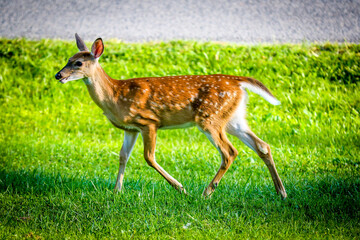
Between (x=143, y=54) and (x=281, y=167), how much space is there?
3848mm

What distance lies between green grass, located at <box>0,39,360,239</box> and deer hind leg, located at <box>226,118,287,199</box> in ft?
0.50

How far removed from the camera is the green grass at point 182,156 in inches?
174

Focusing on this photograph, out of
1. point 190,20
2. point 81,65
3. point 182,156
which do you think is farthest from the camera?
point 190,20

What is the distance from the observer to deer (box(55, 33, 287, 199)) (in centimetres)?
500

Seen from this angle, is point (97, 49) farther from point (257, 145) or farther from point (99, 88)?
point (257, 145)

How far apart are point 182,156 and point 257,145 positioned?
1.99m

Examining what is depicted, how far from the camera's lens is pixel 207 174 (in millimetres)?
6336

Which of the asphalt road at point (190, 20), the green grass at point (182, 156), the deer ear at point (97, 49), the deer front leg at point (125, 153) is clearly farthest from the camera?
the asphalt road at point (190, 20)

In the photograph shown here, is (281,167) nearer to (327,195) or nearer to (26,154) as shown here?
(327,195)

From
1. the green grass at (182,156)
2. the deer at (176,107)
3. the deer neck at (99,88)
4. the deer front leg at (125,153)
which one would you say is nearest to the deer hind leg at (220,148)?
the deer at (176,107)

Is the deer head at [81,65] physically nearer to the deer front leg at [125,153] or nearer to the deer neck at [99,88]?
the deer neck at [99,88]

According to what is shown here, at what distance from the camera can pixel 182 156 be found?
6852 millimetres

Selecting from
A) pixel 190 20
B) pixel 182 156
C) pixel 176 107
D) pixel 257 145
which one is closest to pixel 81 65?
pixel 176 107

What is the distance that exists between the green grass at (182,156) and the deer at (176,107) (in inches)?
16.4
